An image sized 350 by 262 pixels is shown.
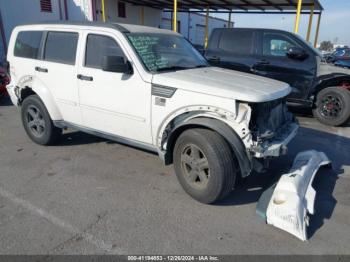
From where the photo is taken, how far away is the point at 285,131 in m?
3.68

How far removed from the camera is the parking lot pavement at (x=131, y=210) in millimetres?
2719

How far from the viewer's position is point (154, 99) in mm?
3547

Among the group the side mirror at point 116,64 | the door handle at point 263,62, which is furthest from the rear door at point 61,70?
the door handle at point 263,62

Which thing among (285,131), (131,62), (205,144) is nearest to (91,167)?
(131,62)

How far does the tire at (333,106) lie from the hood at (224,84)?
11.7ft

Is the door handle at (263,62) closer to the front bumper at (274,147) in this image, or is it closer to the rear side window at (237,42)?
the rear side window at (237,42)

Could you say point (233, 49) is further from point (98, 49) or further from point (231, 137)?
point (231, 137)

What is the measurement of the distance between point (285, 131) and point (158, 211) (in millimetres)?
1832

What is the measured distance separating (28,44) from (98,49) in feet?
5.41

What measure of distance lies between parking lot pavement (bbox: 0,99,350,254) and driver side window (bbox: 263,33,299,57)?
118 inches

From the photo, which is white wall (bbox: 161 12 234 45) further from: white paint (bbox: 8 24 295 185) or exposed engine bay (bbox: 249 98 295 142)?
exposed engine bay (bbox: 249 98 295 142)

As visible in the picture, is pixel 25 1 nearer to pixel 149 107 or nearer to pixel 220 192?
pixel 149 107

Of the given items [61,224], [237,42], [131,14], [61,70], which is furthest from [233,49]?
[131,14]

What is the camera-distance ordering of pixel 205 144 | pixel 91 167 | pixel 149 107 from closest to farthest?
1. pixel 205 144
2. pixel 149 107
3. pixel 91 167
